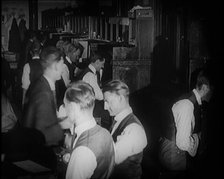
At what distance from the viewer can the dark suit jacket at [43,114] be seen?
3584 mm

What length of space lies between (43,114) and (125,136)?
0.96m

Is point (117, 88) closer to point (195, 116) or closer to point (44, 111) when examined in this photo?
point (44, 111)

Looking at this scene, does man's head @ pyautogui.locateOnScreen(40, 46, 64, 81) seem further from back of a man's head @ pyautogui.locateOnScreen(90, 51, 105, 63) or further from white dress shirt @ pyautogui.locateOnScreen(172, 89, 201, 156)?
back of a man's head @ pyautogui.locateOnScreen(90, 51, 105, 63)

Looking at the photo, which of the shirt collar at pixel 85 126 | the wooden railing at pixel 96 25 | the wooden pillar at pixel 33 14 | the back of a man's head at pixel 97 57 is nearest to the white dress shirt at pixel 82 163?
the shirt collar at pixel 85 126

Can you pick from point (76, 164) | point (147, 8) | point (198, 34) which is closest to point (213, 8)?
point (198, 34)

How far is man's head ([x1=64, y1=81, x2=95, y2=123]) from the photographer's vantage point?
242 cm

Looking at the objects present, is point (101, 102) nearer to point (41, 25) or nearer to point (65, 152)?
point (65, 152)

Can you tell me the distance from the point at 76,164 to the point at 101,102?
403 cm

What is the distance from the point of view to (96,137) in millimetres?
2359

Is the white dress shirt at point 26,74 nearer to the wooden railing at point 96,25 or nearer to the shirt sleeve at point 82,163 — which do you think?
the wooden railing at point 96,25

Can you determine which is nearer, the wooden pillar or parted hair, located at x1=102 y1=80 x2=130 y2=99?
parted hair, located at x1=102 y1=80 x2=130 y2=99

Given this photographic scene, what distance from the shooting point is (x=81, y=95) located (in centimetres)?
241

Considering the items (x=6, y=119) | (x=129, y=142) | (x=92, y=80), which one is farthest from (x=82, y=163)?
(x=92, y=80)

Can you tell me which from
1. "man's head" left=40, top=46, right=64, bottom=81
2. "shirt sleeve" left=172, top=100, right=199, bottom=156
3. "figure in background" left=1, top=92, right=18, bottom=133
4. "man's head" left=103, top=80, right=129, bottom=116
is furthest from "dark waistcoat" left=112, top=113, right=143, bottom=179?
"figure in background" left=1, top=92, right=18, bottom=133
